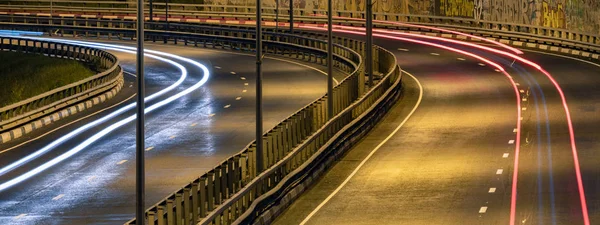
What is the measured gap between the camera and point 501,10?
10050 centimetres

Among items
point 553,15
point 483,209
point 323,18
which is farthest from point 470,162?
point 323,18

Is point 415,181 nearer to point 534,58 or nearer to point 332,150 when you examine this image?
point 332,150

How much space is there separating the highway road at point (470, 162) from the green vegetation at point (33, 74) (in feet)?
69.7

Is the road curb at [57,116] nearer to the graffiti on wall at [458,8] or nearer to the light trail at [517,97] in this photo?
the light trail at [517,97]

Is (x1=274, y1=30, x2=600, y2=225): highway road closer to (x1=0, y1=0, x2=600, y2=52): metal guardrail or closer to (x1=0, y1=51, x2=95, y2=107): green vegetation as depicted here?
(x1=0, y1=0, x2=600, y2=52): metal guardrail

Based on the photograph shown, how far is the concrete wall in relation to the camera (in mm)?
87125

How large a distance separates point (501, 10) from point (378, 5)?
52.0 ft

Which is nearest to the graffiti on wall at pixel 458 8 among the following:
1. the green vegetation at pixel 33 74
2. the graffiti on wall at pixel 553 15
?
the graffiti on wall at pixel 553 15

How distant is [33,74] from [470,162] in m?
46.6

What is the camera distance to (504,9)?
100m

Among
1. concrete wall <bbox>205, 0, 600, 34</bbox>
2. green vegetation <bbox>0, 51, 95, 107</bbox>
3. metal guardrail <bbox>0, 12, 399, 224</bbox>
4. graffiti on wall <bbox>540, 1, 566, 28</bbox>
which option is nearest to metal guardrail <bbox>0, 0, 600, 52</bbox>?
concrete wall <bbox>205, 0, 600, 34</bbox>

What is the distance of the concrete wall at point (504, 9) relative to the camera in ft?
286

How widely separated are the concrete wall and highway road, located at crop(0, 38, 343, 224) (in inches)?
863

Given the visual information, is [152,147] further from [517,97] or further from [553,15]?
[553,15]
